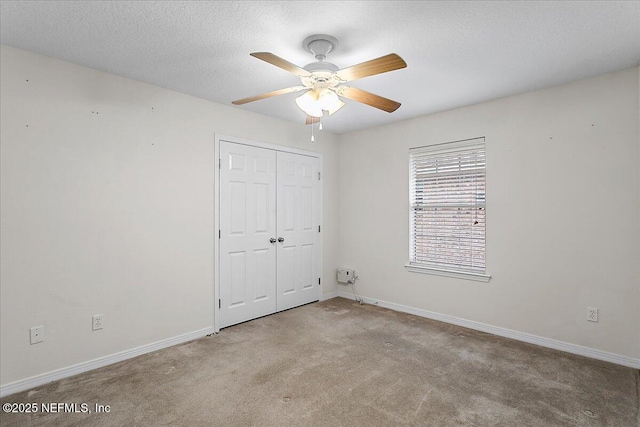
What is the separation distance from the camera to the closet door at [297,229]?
4.29m

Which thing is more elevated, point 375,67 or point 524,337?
point 375,67

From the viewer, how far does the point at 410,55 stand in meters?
2.52

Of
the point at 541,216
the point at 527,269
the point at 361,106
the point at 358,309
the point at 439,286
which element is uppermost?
the point at 361,106

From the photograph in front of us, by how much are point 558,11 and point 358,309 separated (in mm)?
3551

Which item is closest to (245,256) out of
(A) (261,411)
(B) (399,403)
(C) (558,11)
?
(A) (261,411)

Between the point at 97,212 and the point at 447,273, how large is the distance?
3596 mm

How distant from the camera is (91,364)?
8.84 feet

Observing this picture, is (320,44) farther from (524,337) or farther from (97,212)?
(524,337)

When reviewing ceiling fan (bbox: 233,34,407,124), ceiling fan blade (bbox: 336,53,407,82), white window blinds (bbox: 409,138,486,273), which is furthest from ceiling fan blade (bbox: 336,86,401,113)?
white window blinds (bbox: 409,138,486,273)

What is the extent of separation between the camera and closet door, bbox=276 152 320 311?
4.29m

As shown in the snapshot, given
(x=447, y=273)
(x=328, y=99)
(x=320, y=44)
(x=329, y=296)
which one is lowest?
(x=329, y=296)

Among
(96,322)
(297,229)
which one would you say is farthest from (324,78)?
(96,322)

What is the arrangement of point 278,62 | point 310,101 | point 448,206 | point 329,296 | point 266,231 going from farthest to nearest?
point 329,296 → point 266,231 → point 448,206 → point 310,101 → point 278,62

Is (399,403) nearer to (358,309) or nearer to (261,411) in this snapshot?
(261,411)
